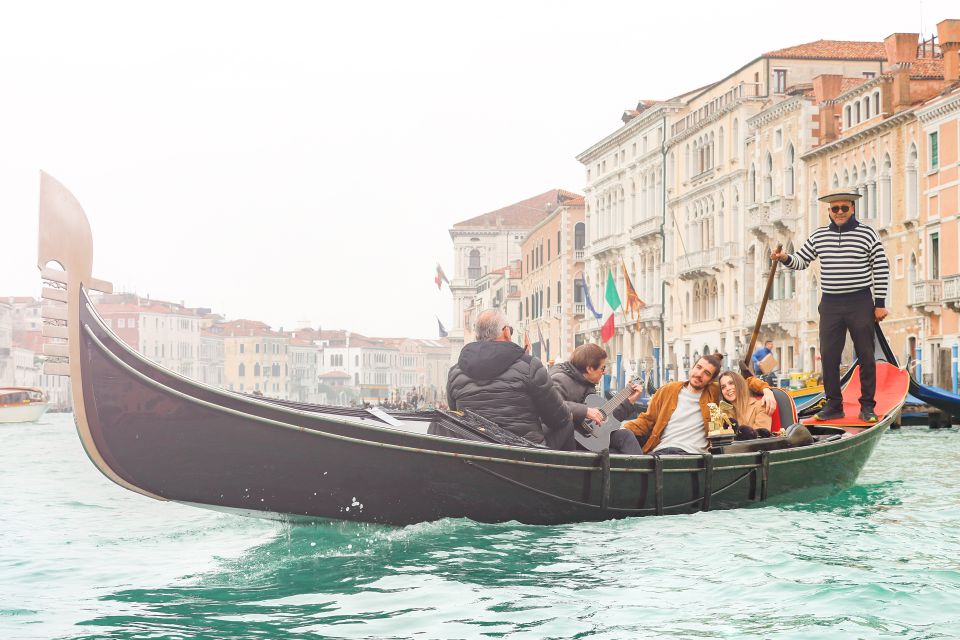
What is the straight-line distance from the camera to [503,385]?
20.9 ft

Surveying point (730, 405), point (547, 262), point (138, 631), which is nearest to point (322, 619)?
point (138, 631)

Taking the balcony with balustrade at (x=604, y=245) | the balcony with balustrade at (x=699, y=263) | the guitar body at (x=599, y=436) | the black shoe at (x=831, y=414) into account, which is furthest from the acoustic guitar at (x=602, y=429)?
the balcony with balustrade at (x=604, y=245)

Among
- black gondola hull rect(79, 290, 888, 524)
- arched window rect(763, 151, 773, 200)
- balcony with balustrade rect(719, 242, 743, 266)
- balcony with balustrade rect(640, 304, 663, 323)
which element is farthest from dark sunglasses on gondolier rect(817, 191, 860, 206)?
balcony with balustrade rect(640, 304, 663, 323)

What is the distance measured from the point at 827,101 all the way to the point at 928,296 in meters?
6.60

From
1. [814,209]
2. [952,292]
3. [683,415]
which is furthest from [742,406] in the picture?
[814,209]

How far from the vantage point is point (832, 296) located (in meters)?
8.46

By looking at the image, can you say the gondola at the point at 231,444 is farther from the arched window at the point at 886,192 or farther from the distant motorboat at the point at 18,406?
the distant motorboat at the point at 18,406

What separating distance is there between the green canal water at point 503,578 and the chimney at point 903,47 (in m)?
23.6

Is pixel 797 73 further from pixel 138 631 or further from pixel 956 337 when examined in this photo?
pixel 138 631

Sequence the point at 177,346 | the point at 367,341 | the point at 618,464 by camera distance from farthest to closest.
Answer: the point at 367,341 → the point at 177,346 → the point at 618,464

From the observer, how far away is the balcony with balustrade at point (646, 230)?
132 feet

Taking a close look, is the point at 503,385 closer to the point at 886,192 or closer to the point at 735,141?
the point at 886,192

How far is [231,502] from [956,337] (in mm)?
20959

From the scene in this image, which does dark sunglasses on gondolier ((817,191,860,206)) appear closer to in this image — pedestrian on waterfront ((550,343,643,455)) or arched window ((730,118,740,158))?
pedestrian on waterfront ((550,343,643,455))
